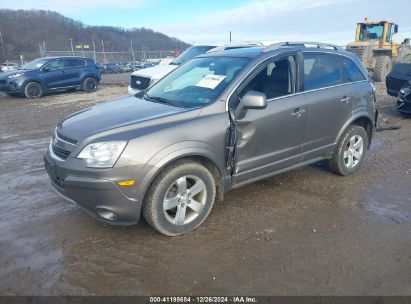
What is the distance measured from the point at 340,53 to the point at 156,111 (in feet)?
9.24

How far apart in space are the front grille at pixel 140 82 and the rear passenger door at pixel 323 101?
5.77 meters

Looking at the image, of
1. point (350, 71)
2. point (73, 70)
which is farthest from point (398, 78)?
point (73, 70)

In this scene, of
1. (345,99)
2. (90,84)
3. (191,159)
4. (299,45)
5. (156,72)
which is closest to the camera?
(191,159)

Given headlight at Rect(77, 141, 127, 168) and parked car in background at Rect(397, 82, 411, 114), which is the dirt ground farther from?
parked car in background at Rect(397, 82, 411, 114)

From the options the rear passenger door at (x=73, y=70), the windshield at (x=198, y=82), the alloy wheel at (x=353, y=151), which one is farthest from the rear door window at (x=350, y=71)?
the rear passenger door at (x=73, y=70)

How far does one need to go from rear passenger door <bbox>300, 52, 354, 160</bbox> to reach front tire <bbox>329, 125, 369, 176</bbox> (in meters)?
0.19

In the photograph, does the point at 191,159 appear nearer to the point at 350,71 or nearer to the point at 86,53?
the point at 350,71

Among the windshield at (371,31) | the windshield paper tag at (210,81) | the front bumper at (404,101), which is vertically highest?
the windshield at (371,31)

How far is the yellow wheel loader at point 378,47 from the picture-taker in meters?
17.4

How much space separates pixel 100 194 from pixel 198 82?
Answer: 1776 mm

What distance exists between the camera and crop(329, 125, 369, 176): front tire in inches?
192

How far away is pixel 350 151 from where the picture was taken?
5.06 metres

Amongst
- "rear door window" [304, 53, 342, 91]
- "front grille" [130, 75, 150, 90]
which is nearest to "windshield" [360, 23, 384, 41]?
"front grille" [130, 75, 150, 90]

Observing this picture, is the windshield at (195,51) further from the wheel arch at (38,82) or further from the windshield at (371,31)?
the windshield at (371,31)
